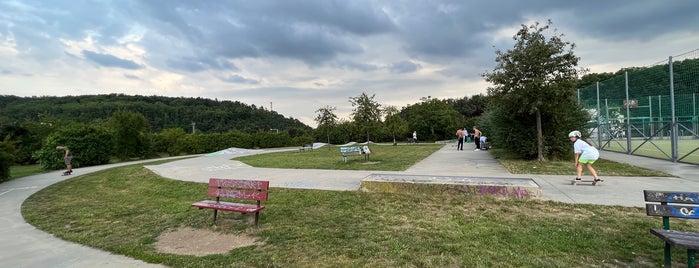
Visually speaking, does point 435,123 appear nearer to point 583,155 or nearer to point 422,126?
point 422,126

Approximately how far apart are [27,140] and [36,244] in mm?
30134

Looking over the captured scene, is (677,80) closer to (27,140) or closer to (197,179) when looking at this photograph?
(197,179)

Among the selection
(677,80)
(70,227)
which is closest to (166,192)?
(70,227)

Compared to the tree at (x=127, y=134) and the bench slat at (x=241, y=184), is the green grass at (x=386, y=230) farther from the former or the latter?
the tree at (x=127, y=134)

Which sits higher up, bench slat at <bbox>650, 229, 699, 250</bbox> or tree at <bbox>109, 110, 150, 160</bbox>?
tree at <bbox>109, 110, 150, 160</bbox>

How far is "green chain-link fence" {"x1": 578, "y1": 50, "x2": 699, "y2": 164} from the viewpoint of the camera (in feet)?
38.9

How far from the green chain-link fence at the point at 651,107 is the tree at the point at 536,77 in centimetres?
327

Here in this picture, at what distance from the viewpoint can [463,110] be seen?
75.2m

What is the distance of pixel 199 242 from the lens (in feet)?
15.3

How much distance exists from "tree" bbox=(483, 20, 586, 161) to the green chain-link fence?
129 inches

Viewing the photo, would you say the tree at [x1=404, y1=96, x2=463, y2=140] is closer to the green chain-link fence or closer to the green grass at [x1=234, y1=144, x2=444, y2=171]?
the green chain-link fence

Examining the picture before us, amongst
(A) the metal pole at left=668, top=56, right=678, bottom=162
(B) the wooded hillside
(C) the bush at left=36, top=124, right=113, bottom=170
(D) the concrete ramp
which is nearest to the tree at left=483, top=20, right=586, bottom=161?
(A) the metal pole at left=668, top=56, right=678, bottom=162

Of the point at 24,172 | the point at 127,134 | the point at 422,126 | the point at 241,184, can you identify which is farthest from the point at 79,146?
the point at 422,126

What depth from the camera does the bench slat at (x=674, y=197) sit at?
346cm
